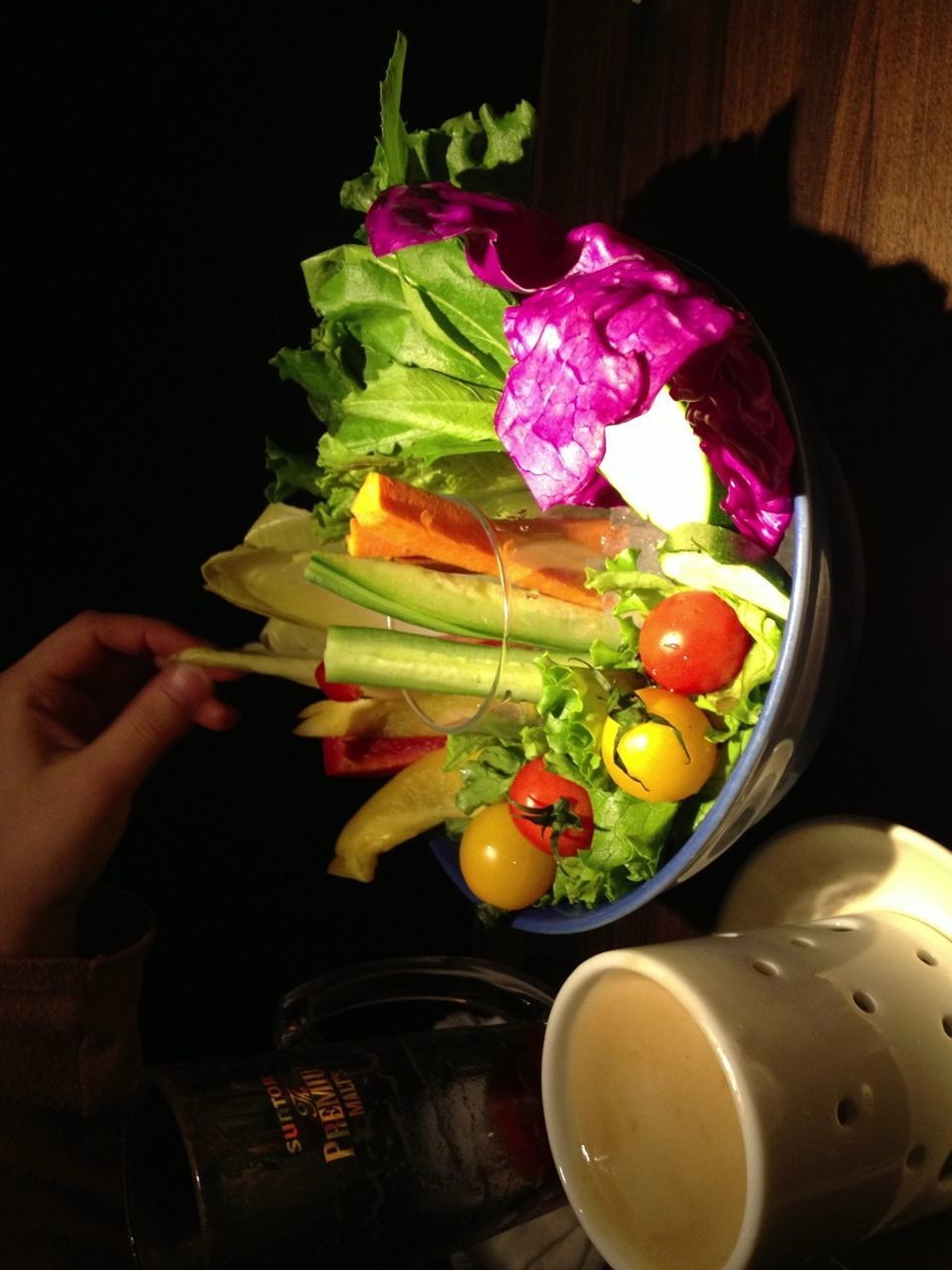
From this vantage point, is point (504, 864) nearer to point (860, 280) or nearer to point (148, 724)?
point (148, 724)

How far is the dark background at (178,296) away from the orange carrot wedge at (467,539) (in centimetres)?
56

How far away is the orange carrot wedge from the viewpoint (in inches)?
35.3

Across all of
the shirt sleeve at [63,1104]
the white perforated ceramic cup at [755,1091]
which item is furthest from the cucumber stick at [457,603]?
the shirt sleeve at [63,1104]

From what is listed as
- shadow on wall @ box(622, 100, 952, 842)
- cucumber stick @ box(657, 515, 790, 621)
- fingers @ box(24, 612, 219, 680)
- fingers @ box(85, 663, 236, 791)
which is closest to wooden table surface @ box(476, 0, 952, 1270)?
shadow on wall @ box(622, 100, 952, 842)

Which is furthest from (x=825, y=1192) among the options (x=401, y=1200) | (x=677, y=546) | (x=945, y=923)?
(x=677, y=546)

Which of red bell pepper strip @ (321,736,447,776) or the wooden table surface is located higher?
the wooden table surface

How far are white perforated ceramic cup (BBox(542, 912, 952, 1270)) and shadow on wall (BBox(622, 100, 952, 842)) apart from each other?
0.12 metres

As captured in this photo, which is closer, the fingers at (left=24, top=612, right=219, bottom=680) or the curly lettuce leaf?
the curly lettuce leaf

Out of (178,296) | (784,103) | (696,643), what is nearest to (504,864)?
(696,643)

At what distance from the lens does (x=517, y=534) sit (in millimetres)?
938

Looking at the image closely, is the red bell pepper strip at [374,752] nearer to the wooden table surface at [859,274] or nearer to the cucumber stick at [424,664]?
the cucumber stick at [424,664]

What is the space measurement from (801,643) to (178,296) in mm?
1029

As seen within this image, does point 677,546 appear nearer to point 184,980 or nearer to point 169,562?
point 169,562

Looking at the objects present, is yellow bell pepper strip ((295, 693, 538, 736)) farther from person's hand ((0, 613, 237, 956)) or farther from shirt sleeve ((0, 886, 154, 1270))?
shirt sleeve ((0, 886, 154, 1270))
